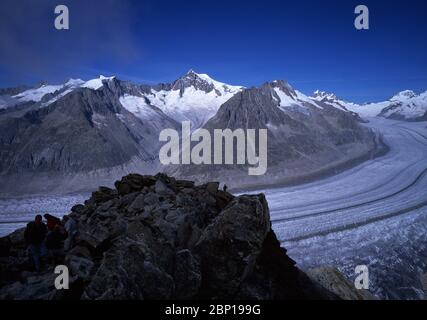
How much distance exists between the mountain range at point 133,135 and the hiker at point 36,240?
47.7m

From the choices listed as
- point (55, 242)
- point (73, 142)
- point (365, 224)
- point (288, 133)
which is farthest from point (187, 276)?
point (288, 133)

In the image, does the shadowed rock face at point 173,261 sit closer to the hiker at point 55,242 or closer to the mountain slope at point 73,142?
the hiker at point 55,242

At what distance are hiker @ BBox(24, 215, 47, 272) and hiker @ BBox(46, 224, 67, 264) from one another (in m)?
0.33

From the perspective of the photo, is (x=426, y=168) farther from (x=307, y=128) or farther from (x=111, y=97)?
(x=111, y=97)

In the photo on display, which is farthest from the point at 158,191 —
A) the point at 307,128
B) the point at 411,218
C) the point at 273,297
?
the point at 307,128

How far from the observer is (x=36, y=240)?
10320 mm

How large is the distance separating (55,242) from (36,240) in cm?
78

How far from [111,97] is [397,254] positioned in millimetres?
99139

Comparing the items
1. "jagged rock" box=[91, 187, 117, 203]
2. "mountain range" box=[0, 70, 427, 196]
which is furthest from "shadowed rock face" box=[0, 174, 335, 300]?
"mountain range" box=[0, 70, 427, 196]

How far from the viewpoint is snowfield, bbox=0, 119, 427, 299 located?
943 inches

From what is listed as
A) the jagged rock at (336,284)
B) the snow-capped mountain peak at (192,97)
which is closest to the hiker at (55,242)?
the jagged rock at (336,284)

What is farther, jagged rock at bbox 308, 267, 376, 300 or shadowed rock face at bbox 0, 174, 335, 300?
jagged rock at bbox 308, 267, 376, 300

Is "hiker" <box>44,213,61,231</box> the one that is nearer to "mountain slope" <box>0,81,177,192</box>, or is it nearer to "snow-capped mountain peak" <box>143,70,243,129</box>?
"mountain slope" <box>0,81,177,192</box>

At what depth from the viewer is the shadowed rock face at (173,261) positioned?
343 inches
